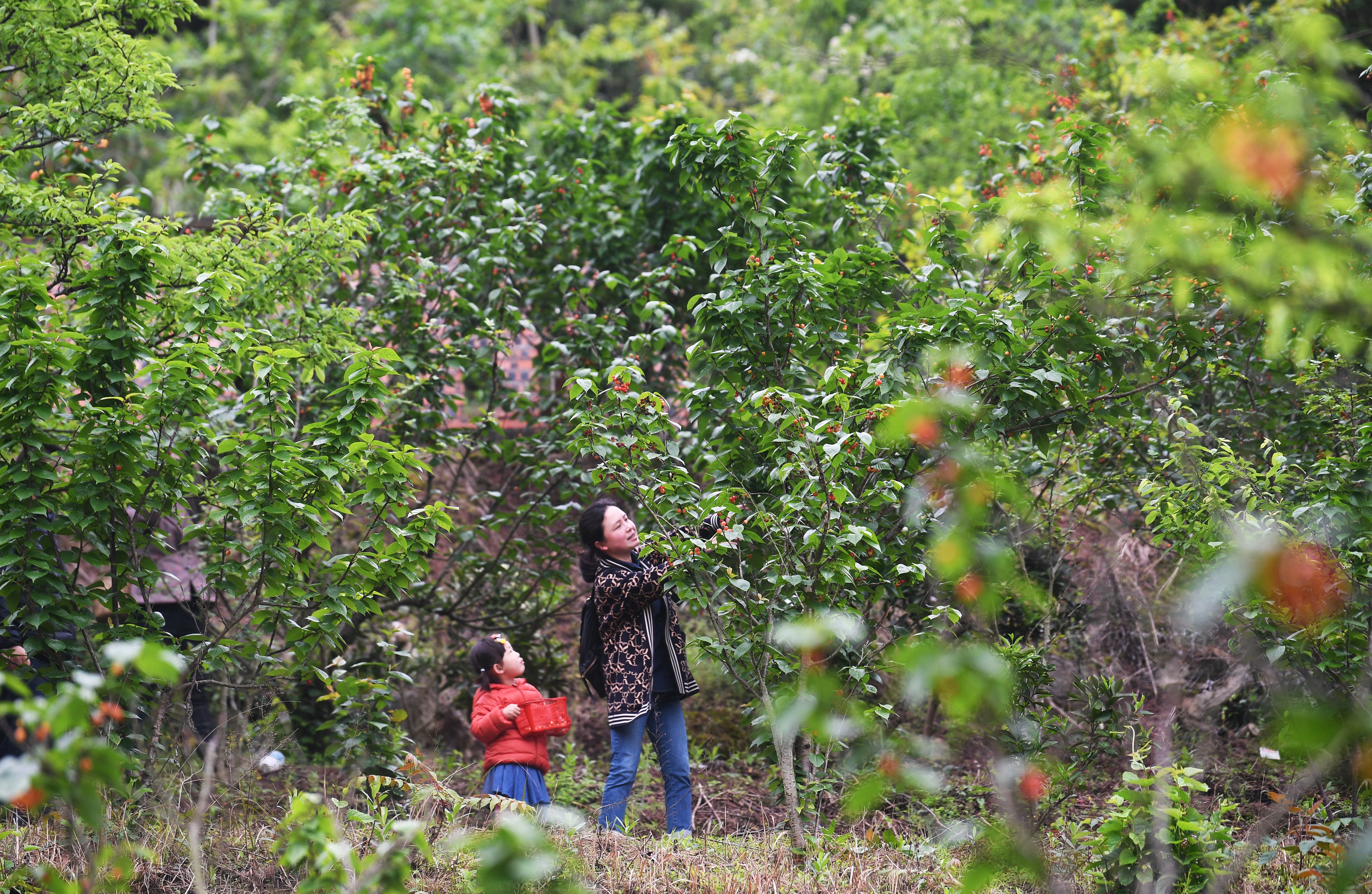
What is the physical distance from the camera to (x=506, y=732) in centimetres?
449

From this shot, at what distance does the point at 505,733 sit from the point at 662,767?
28.2 inches

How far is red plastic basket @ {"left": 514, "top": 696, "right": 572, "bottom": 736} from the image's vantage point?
4469 millimetres

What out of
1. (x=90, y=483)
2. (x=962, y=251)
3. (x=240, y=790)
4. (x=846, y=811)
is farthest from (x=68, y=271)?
(x=846, y=811)

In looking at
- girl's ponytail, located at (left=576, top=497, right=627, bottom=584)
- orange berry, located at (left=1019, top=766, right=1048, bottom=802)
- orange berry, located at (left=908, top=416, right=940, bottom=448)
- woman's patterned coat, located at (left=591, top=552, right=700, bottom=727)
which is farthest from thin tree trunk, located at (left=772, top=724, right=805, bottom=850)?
orange berry, located at (left=908, top=416, right=940, bottom=448)

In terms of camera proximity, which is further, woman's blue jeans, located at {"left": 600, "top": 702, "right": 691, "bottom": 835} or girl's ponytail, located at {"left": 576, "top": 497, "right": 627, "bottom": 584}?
girl's ponytail, located at {"left": 576, "top": 497, "right": 627, "bottom": 584}

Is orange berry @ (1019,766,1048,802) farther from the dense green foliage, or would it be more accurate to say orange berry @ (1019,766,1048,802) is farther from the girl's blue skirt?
the girl's blue skirt

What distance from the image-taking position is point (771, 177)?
15.4 ft

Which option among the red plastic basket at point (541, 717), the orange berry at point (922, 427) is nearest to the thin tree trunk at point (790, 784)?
the red plastic basket at point (541, 717)

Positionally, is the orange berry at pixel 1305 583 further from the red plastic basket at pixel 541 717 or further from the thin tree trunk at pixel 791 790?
the red plastic basket at pixel 541 717

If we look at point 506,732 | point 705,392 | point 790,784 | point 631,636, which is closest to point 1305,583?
point 790,784

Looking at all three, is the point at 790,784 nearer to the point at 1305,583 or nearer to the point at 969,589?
the point at 1305,583

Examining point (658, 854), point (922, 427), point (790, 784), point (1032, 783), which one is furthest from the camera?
point (790, 784)

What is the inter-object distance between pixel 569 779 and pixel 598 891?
2.24 metres

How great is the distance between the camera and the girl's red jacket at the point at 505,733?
444cm
